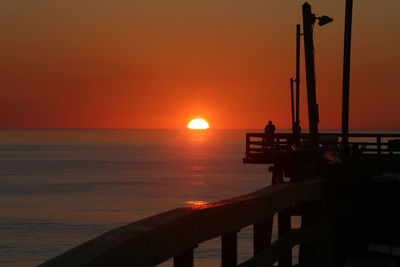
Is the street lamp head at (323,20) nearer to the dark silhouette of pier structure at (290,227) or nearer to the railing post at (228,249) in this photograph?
the dark silhouette of pier structure at (290,227)

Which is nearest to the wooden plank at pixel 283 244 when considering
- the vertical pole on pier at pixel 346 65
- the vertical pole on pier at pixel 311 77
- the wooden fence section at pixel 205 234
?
the wooden fence section at pixel 205 234

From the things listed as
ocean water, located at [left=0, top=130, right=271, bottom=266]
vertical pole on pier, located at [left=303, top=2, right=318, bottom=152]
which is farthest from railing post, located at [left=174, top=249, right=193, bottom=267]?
ocean water, located at [left=0, top=130, right=271, bottom=266]

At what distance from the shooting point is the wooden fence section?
113 inches

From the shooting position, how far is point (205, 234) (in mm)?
4020

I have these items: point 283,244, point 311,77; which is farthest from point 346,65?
point 283,244

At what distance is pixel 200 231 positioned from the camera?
3.95m

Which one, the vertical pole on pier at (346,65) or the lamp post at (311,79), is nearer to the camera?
the lamp post at (311,79)

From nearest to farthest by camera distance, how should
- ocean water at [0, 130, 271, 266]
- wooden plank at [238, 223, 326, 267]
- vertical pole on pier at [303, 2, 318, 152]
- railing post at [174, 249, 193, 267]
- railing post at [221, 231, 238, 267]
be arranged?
1. railing post at [174, 249, 193, 267]
2. railing post at [221, 231, 238, 267]
3. wooden plank at [238, 223, 326, 267]
4. vertical pole on pier at [303, 2, 318, 152]
5. ocean water at [0, 130, 271, 266]

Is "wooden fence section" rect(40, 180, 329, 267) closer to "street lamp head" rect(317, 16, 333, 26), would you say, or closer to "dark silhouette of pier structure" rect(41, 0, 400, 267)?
"dark silhouette of pier structure" rect(41, 0, 400, 267)

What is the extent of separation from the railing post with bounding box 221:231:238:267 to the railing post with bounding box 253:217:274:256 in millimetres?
651

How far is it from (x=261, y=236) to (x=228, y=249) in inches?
31.1

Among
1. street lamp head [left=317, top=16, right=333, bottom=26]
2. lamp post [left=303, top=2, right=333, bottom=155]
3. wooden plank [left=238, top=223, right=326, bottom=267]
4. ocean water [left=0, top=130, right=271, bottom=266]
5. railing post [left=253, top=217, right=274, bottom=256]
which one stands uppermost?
street lamp head [left=317, top=16, right=333, bottom=26]

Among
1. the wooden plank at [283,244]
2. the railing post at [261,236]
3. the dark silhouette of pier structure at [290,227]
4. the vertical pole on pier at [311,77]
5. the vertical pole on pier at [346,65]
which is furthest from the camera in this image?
the vertical pole on pier at [346,65]

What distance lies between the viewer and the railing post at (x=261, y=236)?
5182mm
